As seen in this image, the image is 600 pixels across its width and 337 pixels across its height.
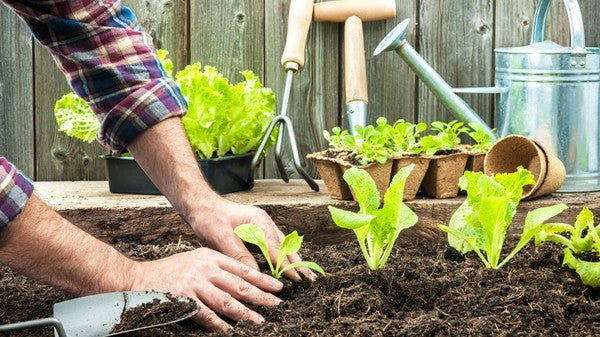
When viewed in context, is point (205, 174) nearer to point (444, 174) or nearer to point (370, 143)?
point (370, 143)

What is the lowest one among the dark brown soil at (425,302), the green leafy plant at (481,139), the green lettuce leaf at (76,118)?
the dark brown soil at (425,302)

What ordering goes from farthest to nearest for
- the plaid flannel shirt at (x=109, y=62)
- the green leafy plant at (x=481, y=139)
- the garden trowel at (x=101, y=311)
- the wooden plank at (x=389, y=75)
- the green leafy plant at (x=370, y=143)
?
the wooden plank at (x=389, y=75)
the green leafy plant at (x=481, y=139)
the green leafy plant at (x=370, y=143)
the plaid flannel shirt at (x=109, y=62)
the garden trowel at (x=101, y=311)

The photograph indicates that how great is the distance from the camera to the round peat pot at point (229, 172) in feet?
7.66

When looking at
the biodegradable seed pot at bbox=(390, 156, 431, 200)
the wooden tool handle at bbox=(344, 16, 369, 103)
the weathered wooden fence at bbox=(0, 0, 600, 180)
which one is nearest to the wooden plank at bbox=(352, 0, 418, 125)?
the weathered wooden fence at bbox=(0, 0, 600, 180)

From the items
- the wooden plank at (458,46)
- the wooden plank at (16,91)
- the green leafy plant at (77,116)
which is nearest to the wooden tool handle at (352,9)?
the wooden plank at (458,46)

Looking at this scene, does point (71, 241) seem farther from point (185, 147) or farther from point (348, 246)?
point (348, 246)

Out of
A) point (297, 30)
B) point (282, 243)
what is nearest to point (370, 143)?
point (297, 30)

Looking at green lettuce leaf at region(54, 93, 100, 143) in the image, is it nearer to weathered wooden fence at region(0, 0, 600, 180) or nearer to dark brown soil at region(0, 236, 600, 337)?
weathered wooden fence at region(0, 0, 600, 180)

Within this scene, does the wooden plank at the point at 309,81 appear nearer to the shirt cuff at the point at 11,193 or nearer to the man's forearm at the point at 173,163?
the man's forearm at the point at 173,163

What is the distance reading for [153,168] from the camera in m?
1.75

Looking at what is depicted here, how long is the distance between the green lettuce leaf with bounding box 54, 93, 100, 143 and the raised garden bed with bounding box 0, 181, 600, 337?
69 centimetres

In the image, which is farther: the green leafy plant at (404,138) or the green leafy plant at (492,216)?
the green leafy plant at (404,138)

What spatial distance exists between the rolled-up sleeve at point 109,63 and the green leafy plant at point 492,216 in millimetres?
591

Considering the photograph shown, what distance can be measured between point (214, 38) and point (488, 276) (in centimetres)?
149
